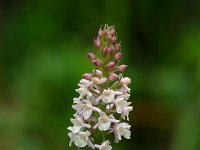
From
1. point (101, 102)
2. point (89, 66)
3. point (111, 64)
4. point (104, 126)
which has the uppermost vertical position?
point (89, 66)

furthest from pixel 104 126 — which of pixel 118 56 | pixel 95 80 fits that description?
pixel 118 56

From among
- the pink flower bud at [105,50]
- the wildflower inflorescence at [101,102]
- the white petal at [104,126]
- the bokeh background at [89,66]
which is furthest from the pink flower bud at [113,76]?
the bokeh background at [89,66]

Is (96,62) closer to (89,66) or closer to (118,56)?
(118,56)

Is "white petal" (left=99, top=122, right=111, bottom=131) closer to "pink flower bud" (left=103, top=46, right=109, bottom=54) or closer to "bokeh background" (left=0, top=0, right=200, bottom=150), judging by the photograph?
"pink flower bud" (left=103, top=46, right=109, bottom=54)

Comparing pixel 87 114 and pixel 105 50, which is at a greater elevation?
pixel 105 50
